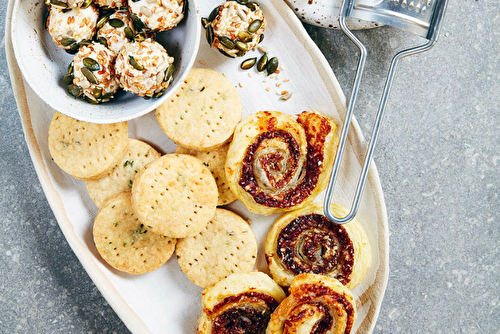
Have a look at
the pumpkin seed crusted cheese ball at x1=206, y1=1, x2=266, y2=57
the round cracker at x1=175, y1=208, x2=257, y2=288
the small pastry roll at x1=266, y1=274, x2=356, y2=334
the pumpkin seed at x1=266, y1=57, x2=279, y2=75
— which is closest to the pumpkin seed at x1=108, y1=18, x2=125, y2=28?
the pumpkin seed crusted cheese ball at x1=206, y1=1, x2=266, y2=57

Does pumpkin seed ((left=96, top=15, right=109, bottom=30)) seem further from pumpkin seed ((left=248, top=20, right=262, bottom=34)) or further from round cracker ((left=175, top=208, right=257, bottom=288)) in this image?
round cracker ((left=175, top=208, right=257, bottom=288))

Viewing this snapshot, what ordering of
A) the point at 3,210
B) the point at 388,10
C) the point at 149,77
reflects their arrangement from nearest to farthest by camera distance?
the point at 149,77, the point at 388,10, the point at 3,210

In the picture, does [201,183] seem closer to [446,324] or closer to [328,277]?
[328,277]

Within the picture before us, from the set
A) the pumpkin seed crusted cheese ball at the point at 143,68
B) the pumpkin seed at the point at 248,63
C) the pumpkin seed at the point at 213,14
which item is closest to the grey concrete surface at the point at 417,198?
the pumpkin seed at the point at 248,63


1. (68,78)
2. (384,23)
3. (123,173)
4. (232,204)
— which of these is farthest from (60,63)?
(384,23)

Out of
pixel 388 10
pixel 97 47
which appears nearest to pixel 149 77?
pixel 97 47

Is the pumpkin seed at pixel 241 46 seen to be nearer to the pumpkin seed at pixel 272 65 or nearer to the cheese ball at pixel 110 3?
the pumpkin seed at pixel 272 65

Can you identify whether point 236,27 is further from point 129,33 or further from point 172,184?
point 172,184
